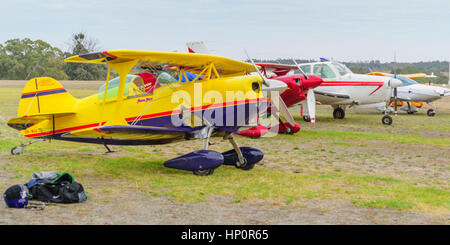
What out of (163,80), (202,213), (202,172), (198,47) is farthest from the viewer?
(198,47)

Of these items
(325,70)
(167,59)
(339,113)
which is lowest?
(339,113)

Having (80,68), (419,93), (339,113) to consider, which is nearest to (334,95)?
(339,113)

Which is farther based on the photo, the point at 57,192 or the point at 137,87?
the point at 137,87

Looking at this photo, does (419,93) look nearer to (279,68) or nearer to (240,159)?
(279,68)

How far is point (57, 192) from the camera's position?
20.4 feet

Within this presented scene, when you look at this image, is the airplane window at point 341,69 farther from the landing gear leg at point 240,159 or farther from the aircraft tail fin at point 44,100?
the aircraft tail fin at point 44,100

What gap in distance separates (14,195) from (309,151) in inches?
294

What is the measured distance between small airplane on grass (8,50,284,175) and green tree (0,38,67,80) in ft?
199

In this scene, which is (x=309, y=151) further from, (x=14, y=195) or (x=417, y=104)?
(x=417, y=104)

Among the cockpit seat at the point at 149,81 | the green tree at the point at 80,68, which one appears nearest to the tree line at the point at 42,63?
the green tree at the point at 80,68

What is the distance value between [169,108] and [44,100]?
3.07 metres

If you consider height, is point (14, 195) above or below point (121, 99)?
below
